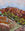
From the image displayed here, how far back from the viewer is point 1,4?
1.17 m

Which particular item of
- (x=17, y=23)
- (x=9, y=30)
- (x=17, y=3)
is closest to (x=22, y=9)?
(x=17, y=3)

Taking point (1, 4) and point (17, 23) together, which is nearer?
point (17, 23)

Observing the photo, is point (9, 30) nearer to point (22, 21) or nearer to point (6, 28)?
point (6, 28)

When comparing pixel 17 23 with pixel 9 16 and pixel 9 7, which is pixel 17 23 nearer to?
pixel 9 16

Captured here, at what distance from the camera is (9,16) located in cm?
112

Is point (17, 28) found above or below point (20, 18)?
below

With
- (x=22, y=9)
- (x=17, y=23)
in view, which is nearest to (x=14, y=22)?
(x=17, y=23)

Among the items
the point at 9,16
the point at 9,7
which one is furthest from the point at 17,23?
the point at 9,7

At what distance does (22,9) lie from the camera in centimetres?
115

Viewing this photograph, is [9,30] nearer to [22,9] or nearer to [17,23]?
[17,23]

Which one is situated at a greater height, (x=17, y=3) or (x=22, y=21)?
(x=17, y=3)

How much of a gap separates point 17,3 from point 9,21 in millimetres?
278

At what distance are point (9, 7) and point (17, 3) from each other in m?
0.12

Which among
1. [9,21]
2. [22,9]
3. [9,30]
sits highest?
[22,9]
